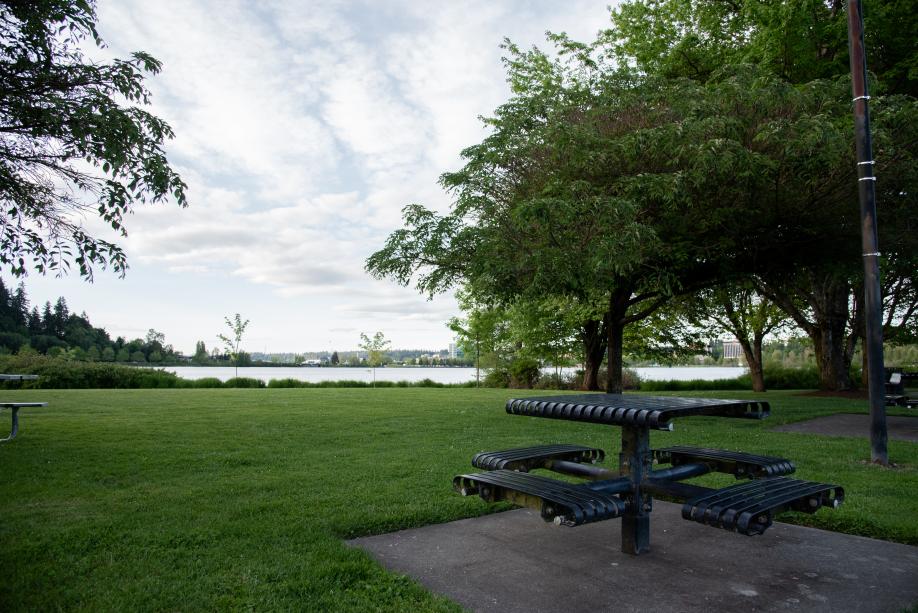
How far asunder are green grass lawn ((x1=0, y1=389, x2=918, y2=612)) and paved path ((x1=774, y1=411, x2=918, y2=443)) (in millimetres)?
551

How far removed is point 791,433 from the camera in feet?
31.4

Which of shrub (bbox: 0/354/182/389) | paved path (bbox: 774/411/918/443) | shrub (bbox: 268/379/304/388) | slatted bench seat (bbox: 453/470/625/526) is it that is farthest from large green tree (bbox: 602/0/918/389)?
shrub (bbox: 0/354/182/389)

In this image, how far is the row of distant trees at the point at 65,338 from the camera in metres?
43.2

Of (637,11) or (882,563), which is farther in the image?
(637,11)

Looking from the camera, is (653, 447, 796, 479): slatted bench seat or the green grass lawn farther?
(653, 447, 796, 479): slatted bench seat

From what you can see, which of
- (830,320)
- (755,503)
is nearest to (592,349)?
(830,320)

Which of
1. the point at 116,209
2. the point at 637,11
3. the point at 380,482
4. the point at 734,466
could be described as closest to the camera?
the point at 734,466

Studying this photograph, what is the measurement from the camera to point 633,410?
3.43 m

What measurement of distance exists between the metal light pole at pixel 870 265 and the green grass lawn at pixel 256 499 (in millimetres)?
572

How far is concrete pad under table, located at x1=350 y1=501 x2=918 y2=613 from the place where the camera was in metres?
2.98

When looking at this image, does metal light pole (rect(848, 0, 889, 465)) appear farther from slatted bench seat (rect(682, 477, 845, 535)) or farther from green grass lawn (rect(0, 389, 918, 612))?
slatted bench seat (rect(682, 477, 845, 535))

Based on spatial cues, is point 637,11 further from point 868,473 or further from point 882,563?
point 882,563

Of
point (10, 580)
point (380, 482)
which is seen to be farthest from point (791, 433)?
point (10, 580)

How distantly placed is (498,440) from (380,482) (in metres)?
3.25
